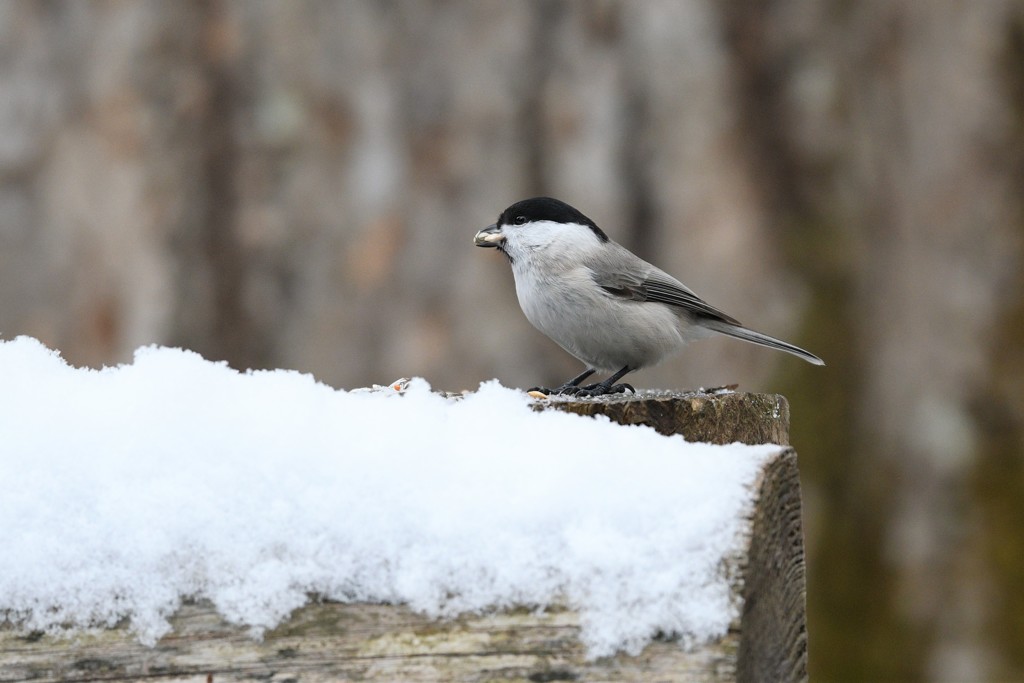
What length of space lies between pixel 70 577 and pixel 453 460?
43 cm

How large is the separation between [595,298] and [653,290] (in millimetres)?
233

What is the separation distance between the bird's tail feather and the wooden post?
6.05 feet

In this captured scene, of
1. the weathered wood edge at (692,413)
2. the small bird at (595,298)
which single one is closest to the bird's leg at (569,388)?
the small bird at (595,298)

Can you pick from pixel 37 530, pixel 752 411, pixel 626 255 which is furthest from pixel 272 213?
pixel 37 530

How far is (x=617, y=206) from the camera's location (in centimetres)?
345

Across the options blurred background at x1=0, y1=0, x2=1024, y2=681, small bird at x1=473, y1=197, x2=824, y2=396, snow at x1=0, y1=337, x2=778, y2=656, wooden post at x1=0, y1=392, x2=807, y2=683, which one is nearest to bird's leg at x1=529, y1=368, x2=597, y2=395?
small bird at x1=473, y1=197, x2=824, y2=396

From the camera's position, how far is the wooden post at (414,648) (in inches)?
36.8

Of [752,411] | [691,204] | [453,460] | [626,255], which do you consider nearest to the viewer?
→ [453,460]

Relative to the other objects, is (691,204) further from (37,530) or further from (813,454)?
(37,530)

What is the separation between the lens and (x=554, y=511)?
102cm


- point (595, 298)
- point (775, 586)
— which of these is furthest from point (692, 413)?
point (595, 298)

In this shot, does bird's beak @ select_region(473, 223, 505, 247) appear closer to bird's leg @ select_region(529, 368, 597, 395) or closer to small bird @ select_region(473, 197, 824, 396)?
small bird @ select_region(473, 197, 824, 396)

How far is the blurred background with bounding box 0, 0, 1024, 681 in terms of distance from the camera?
3.06 metres

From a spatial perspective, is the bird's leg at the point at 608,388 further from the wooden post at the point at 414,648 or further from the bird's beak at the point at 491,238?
the wooden post at the point at 414,648
